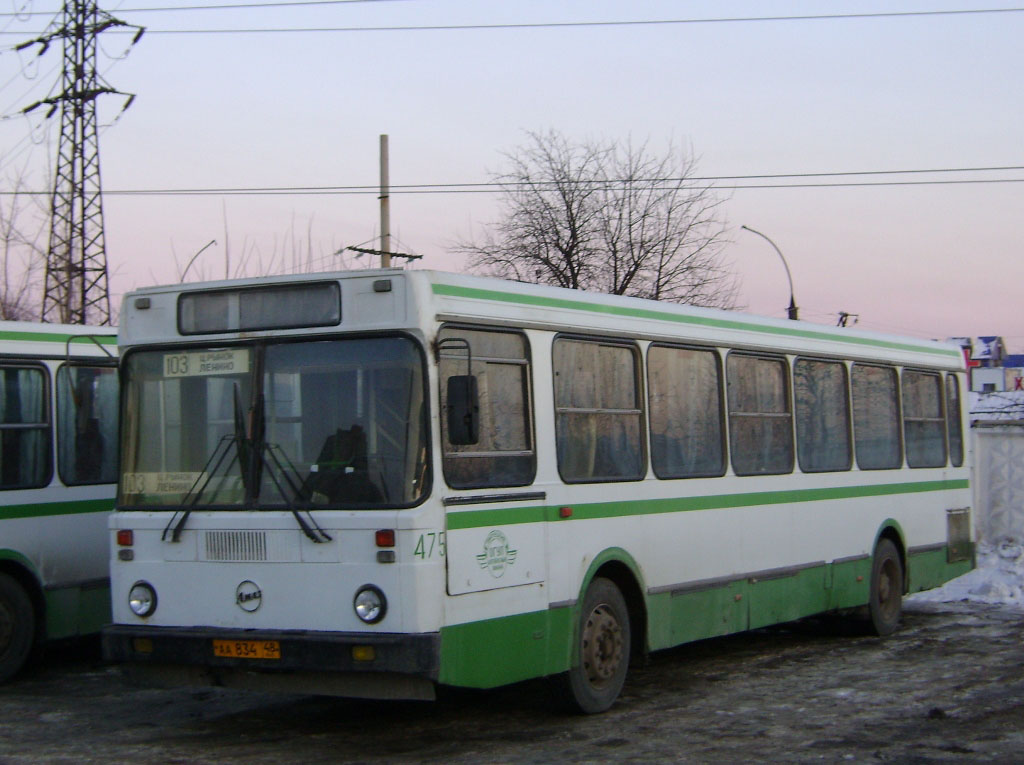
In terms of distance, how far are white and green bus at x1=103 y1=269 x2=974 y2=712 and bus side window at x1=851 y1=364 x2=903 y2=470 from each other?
3158mm

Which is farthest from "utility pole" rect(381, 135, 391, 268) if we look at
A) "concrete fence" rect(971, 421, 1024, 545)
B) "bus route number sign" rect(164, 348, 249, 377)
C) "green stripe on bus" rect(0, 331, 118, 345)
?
"bus route number sign" rect(164, 348, 249, 377)

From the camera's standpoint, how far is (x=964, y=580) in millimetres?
16562

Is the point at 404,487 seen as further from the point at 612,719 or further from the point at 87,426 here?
the point at 87,426

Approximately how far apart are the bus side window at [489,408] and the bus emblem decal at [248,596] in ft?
4.22

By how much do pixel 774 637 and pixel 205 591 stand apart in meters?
7.10

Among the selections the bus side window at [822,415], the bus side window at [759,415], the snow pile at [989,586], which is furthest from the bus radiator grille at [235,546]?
the snow pile at [989,586]

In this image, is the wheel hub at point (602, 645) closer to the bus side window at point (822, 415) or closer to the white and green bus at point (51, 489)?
the bus side window at point (822, 415)

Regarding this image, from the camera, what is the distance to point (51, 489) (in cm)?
1102

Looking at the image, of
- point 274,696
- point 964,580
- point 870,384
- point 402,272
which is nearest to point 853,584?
point 870,384

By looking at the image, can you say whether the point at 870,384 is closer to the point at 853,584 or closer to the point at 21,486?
the point at 853,584

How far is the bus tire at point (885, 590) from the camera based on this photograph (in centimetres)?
1329

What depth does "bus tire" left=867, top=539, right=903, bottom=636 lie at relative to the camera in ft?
43.6

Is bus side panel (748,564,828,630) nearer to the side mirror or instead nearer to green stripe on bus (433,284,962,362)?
green stripe on bus (433,284,962,362)

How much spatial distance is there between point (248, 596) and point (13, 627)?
3616 mm
